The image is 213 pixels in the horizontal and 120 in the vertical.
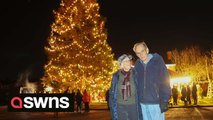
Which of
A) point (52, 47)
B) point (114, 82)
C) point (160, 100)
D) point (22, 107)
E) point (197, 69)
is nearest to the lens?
point (160, 100)

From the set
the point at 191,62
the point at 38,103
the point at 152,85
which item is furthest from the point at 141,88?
the point at 191,62

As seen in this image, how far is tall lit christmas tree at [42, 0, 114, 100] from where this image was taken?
39.3 m

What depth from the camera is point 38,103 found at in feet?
40.8

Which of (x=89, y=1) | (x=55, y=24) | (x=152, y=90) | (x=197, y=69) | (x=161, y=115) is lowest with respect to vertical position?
(x=161, y=115)

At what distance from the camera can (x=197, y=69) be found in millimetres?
63312

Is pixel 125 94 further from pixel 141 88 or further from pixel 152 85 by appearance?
pixel 152 85

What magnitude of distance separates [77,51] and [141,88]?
111ft

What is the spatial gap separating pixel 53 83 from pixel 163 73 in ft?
118

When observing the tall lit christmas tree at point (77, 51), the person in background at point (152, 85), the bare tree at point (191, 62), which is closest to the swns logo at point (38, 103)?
the person in background at point (152, 85)

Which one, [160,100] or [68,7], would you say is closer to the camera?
[160,100]

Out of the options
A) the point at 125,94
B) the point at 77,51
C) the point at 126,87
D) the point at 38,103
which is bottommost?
the point at 38,103

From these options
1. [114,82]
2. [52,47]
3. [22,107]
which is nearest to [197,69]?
[52,47]

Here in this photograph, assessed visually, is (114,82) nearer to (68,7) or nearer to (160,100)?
(160,100)

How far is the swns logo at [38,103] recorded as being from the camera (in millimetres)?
12406
